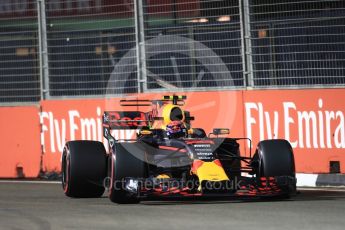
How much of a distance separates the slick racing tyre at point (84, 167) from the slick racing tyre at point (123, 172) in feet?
3.17

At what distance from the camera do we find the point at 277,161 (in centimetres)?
1220

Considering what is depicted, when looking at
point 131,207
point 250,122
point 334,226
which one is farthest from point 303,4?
point 334,226

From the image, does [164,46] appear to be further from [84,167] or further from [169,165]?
[169,165]

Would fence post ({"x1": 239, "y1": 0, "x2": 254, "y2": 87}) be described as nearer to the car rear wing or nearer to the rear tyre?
the car rear wing

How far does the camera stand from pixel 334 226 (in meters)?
9.23

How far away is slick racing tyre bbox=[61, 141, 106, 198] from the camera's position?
42.4ft

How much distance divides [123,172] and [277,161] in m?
1.91

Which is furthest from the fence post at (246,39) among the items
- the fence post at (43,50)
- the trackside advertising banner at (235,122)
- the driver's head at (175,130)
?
the fence post at (43,50)

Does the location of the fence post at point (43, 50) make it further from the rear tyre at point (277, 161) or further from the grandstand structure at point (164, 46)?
the rear tyre at point (277, 161)

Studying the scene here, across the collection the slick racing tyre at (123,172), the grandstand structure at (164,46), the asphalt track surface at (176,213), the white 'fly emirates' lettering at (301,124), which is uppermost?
the grandstand structure at (164,46)

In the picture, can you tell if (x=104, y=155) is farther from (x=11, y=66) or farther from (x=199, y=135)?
(x=11, y=66)

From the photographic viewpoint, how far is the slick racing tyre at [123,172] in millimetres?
11805

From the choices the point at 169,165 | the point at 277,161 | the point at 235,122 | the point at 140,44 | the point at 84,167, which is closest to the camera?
the point at 277,161

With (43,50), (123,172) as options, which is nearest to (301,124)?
(123,172)
